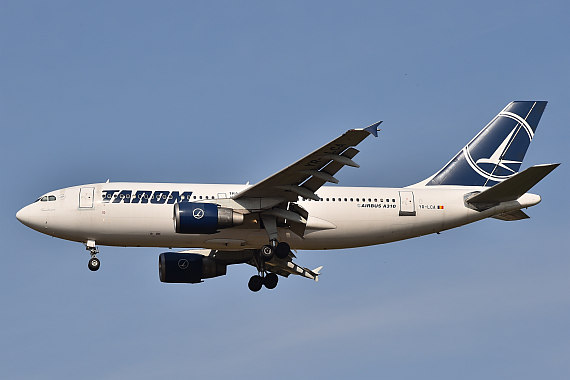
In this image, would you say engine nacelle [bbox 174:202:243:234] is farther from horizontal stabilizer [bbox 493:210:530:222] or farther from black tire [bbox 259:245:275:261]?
horizontal stabilizer [bbox 493:210:530:222]

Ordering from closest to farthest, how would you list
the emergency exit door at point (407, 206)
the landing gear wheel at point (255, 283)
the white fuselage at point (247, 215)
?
1. the white fuselage at point (247, 215)
2. the emergency exit door at point (407, 206)
3. the landing gear wheel at point (255, 283)

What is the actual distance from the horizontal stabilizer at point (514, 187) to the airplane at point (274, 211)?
39 millimetres

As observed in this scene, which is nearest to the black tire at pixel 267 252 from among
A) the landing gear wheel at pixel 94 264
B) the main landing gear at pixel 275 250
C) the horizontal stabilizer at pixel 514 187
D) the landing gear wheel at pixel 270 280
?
the main landing gear at pixel 275 250

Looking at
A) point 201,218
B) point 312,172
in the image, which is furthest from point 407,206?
point 201,218

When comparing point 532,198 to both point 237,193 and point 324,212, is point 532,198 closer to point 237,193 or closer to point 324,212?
point 324,212

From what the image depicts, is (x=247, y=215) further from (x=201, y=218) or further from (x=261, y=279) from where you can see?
(x=261, y=279)

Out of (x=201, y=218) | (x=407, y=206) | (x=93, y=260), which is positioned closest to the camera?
(x=201, y=218)

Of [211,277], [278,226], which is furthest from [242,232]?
[211,277]

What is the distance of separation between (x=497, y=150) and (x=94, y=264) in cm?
1783

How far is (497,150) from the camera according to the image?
44.3 meters

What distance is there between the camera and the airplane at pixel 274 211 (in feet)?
125

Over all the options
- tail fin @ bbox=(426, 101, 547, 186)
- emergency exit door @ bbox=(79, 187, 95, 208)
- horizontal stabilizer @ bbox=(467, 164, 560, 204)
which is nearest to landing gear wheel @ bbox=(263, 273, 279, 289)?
tail fin @ bbox=(426, 101, 547, 186)

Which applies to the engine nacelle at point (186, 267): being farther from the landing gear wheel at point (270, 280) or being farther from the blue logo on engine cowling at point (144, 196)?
the blue logo on engine cowling at point (144, 196)

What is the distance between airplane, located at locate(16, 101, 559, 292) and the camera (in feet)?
125
